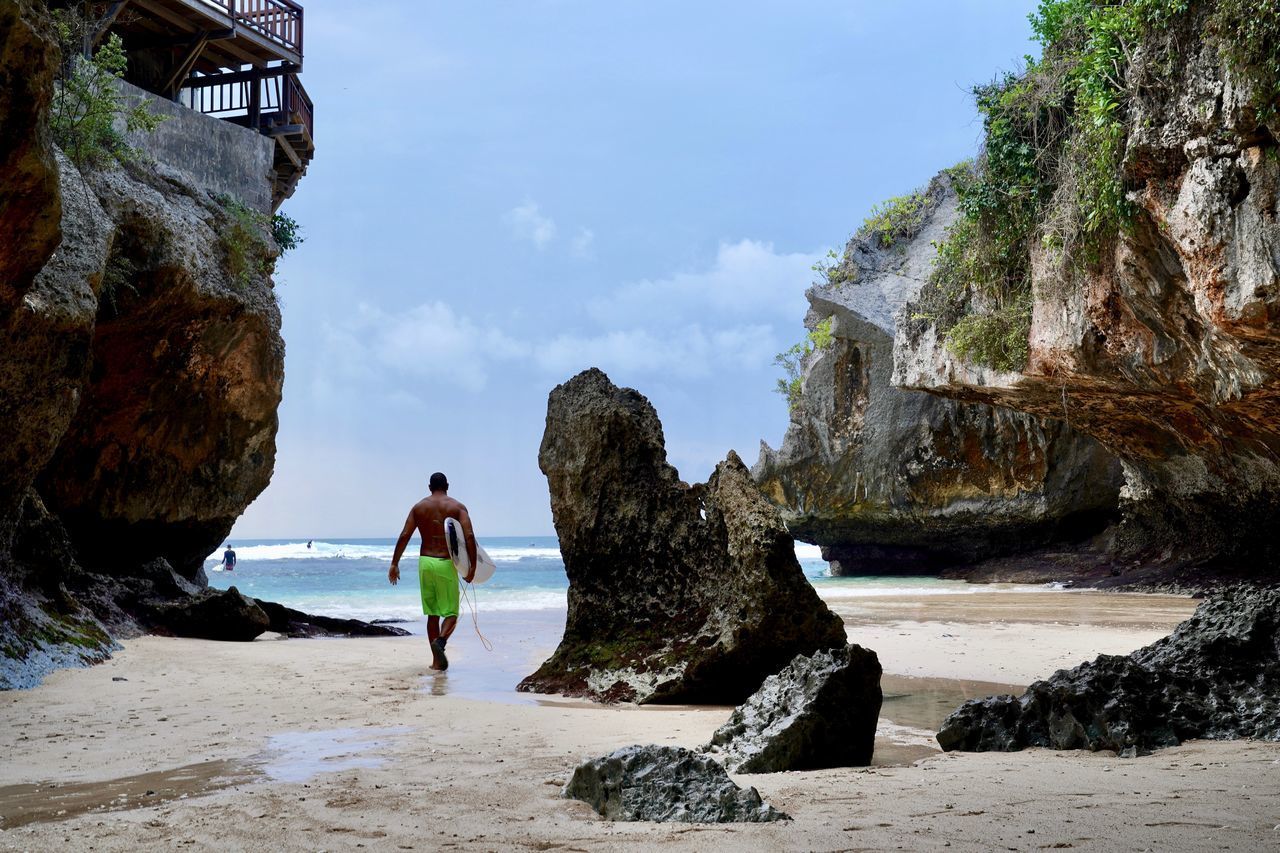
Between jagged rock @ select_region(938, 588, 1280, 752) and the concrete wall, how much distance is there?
42.9 feet

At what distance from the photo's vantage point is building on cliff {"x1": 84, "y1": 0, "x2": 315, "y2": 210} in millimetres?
17297

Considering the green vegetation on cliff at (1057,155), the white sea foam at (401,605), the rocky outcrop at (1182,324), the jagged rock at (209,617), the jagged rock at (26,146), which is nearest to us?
the jagged rock at (26,146)

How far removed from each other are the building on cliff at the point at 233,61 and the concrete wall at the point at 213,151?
257 mm

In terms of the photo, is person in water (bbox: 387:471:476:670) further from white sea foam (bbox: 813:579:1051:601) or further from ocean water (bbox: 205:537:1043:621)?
white sea foam (bbox: 813:579:1051:601)

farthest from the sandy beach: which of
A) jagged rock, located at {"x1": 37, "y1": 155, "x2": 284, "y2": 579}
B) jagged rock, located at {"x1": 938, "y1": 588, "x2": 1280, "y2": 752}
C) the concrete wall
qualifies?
the concrete wall

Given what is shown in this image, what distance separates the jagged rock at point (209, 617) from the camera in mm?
10156

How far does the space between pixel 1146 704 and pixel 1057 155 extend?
9.99 m

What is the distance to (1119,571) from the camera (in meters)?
21.0

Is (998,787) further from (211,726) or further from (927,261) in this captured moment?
(927,261)

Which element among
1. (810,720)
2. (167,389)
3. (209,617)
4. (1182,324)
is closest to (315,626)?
(209,617)

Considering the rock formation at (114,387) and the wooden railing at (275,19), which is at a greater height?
the wooden railing at (275,19)

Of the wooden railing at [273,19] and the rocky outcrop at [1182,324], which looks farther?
the wooden railing at [273,19]

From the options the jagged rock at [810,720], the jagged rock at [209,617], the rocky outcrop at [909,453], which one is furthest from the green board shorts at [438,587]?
the rocky outcrop at [909,453]

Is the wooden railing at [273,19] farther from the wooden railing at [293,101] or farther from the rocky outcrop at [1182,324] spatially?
the rocky outcrop at [1182,324]
